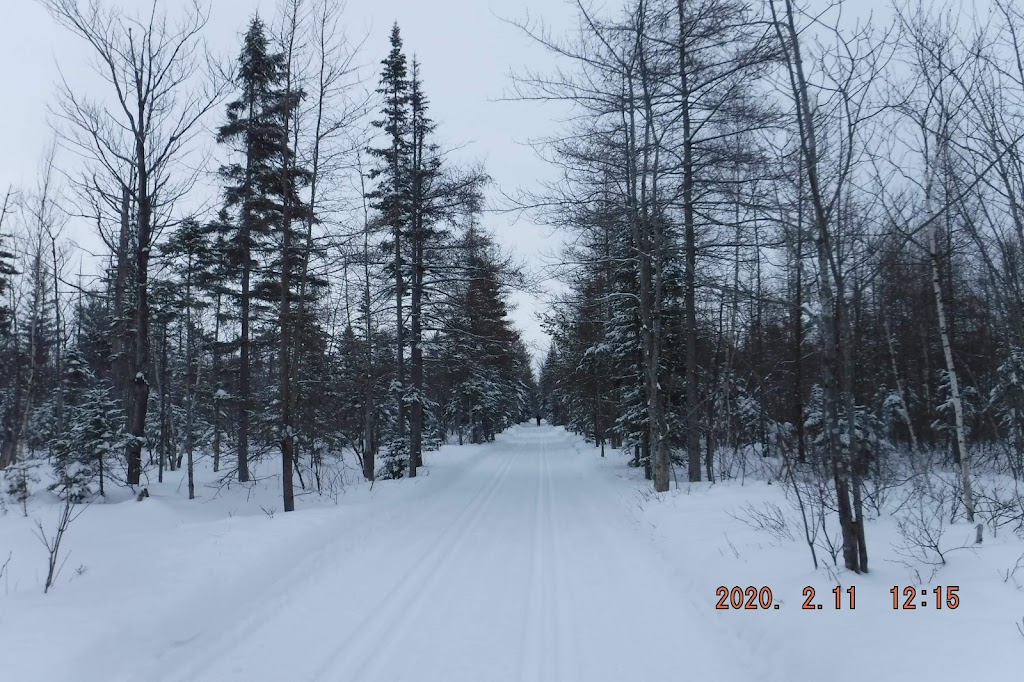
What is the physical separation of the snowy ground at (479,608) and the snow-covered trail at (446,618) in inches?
0.9

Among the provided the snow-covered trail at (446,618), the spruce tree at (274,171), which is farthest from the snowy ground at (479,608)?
the spruce tree at (274,171)

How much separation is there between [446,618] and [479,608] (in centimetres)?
44

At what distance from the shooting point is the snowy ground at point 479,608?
404 centimetres

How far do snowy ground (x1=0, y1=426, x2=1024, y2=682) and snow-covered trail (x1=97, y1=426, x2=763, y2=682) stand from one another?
0.02m

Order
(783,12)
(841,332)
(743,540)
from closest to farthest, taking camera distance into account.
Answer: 1. (841,332)
2. (783,12)
3. (743,540)

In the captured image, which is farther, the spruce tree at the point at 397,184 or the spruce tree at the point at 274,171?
the spruce tree at the point at 397,184

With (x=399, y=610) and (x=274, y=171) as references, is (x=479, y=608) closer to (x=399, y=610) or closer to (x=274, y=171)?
(x=399, y=610)

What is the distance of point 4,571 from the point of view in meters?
6.21

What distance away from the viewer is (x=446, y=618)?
17.7ft

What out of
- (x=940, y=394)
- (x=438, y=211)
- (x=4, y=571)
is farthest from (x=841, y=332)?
(x=940, y=394)

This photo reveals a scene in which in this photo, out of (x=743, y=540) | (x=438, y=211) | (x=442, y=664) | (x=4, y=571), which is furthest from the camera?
(x=438, y=211)

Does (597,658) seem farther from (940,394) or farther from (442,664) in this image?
(940,394)

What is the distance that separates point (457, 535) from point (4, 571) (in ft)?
19.4

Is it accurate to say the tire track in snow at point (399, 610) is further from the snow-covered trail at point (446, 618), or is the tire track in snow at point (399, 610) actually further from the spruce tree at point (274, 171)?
the spruce tree at point (274, 171)
